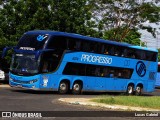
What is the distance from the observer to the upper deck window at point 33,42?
79.2ft

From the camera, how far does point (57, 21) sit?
35469mm

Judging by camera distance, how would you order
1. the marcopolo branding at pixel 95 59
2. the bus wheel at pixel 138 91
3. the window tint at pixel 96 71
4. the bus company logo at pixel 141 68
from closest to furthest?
the window tint at pixel 96 71 → the marcopolo branding at pixel 95 59 → the bus company logo at pixel 141 68 → the bus wheel at pixel 138 91

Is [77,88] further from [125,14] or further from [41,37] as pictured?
[125,14]

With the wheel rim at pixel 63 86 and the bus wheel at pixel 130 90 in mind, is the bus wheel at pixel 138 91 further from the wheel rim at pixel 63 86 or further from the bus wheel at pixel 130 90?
the wheel rim at pixel 63 86

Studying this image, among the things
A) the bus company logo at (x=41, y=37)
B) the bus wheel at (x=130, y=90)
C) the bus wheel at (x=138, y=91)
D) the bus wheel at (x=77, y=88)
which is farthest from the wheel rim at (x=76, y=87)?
the bus wheel at (x=138, y=91)

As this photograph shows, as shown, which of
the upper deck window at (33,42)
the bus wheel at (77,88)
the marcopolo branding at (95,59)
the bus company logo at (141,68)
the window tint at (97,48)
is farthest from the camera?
the bus company logo at (141,68)

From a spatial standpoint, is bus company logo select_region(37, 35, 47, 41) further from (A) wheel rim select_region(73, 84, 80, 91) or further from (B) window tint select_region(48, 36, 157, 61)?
(A) wheel rim select_region(73, 84, 80, 91)

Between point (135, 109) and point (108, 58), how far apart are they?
1214 centimetres

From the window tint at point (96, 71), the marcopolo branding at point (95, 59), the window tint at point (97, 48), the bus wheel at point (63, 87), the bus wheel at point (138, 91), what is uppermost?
the window tint at point (97, 48)

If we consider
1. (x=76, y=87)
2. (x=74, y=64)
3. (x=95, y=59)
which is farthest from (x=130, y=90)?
(x=74, y=64)

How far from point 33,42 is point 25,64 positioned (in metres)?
1.31

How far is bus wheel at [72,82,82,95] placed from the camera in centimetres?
2686

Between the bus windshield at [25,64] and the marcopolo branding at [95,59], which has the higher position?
the marcopolo branding at [95,59]

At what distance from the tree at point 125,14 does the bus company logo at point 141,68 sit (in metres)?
9.30
